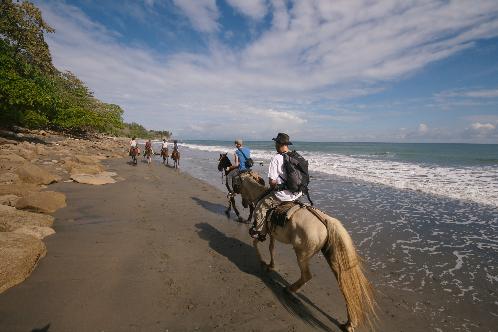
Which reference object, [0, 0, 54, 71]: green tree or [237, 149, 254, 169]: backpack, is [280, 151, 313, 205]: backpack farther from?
[0, 0, 54, 71]: green tree

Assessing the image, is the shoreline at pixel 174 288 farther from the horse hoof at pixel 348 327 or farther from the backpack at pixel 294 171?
the backpack at pixel 294 171

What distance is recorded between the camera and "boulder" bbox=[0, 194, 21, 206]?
7.36m

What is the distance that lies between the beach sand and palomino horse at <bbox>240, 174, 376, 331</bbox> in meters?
0.44

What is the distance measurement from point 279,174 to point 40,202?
22.9ft

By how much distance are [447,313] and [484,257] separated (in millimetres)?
3183

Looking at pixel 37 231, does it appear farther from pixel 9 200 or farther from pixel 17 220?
pixel 9 200

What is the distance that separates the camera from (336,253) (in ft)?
13.5

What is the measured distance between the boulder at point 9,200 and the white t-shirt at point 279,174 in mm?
7324

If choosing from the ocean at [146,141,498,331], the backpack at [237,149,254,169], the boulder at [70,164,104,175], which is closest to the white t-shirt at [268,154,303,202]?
the ocean at [146,141,498,331]

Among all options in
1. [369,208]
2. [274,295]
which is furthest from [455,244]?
[274,295]

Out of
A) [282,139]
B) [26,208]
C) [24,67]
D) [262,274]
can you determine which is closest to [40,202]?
[26,208]

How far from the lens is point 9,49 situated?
24297 mm

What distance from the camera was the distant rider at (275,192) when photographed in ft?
16.8

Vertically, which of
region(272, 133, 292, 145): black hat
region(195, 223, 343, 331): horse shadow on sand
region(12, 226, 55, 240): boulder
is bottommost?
region(195, 223, 343, 331): horse shadow on sand
